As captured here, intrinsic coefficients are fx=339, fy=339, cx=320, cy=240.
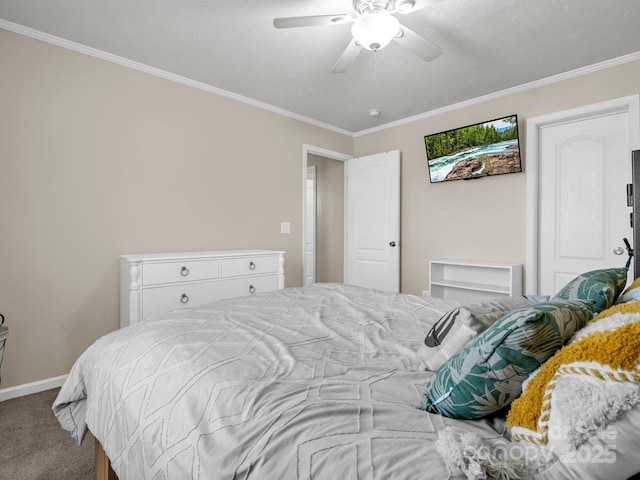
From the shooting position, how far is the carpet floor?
1560 millimetres

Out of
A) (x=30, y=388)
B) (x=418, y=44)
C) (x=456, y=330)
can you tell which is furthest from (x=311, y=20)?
(x=30, y=388)

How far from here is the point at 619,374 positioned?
559 millimetres

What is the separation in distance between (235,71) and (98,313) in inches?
89.7

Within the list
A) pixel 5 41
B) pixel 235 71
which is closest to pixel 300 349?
pixel 235 71

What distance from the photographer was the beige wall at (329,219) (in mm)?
4895

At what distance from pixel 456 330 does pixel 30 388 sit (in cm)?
288

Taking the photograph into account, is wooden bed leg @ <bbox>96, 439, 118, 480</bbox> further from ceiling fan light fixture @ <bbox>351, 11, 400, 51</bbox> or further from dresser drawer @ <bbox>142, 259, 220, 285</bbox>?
ceiling fan light fixture @ <bbox>351, 11, 400, 51</bbox>

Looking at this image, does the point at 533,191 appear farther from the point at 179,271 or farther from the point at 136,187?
the point at 136,187

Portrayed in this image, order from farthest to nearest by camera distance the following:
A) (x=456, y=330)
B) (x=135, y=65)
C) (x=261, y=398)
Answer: (x=135, y=65)
(x=456, y=330)
(x=261, y=398)

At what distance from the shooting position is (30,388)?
7.75 ft

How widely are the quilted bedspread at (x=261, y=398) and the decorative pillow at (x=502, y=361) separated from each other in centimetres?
5

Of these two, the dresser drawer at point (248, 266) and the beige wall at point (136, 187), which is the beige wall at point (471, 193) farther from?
the dresser drawer at point (248, 266)

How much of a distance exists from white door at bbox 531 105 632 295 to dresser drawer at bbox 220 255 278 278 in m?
2.51

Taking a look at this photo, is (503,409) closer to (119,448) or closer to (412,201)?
(119,448)
